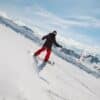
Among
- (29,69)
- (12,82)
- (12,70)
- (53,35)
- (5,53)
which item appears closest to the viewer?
(12,82)

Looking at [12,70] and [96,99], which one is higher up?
[12,70]

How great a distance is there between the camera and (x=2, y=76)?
10336mm

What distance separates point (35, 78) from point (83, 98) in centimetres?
344

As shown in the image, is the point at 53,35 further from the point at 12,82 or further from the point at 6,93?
the point at 6,93

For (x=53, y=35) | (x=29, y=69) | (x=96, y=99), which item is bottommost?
(x=96, y=99)

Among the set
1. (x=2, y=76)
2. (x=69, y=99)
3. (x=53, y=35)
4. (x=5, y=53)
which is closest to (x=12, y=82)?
(x=2, y=76)

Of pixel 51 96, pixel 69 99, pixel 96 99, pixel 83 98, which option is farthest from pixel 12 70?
pixel 96 99

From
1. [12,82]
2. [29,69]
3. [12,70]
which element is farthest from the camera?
[29,69]

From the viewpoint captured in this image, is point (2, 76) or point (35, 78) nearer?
point (2, 76)

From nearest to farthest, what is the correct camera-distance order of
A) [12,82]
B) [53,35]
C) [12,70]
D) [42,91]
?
[12,82] < [42,91] < [12,70] < [53,35]

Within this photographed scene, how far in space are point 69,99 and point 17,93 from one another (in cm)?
372

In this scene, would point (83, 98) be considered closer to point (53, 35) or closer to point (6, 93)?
point (53, 35)

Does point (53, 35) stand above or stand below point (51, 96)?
above

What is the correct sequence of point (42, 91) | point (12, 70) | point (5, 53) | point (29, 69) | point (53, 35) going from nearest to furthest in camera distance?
point (42, 91)
point (12, 70)
point (29, 69)
point (5, 53)
point (53, 35)
